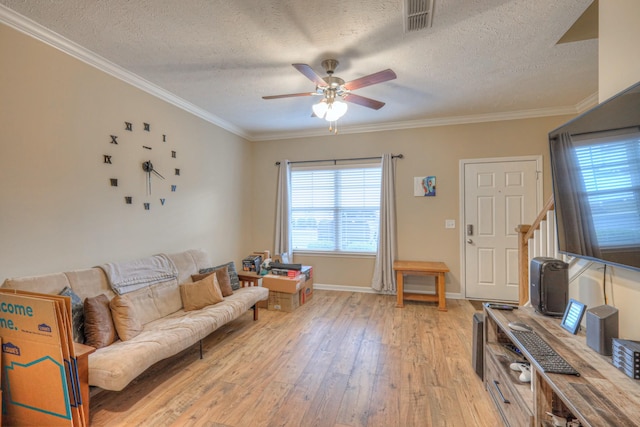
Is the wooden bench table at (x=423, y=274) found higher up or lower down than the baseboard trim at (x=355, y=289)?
higher up

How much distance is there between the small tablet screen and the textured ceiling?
1940mm

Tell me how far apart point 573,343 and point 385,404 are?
118cm

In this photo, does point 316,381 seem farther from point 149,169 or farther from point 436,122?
point 436,122

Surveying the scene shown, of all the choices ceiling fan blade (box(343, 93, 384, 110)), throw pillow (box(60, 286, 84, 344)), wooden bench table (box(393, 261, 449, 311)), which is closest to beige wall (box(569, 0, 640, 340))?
ceiling fan blade (box(343, 93, 384, 110))

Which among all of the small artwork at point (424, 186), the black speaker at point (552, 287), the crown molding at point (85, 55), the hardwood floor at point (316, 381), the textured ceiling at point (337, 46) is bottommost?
the hardwood floor at point (316, 381)

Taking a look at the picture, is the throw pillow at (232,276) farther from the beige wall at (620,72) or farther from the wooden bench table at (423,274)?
the beige wall at (620,72)

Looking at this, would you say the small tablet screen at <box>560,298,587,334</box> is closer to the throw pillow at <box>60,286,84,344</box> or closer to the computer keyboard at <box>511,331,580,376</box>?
the computer keyboard at <box>511,331,580,376</box>

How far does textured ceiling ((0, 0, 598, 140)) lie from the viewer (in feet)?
6.22

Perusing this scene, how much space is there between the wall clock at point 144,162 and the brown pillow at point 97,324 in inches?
43.3

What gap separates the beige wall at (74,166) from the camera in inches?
78.0

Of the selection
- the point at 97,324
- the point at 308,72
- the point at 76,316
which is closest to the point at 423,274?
the point at 308,72

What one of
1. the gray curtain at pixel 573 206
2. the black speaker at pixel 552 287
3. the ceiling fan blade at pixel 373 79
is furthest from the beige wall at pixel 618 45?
the ceiling fan blade at pixel 373 79

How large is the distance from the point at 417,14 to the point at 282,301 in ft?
10.9

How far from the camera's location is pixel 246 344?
281 centimetres
